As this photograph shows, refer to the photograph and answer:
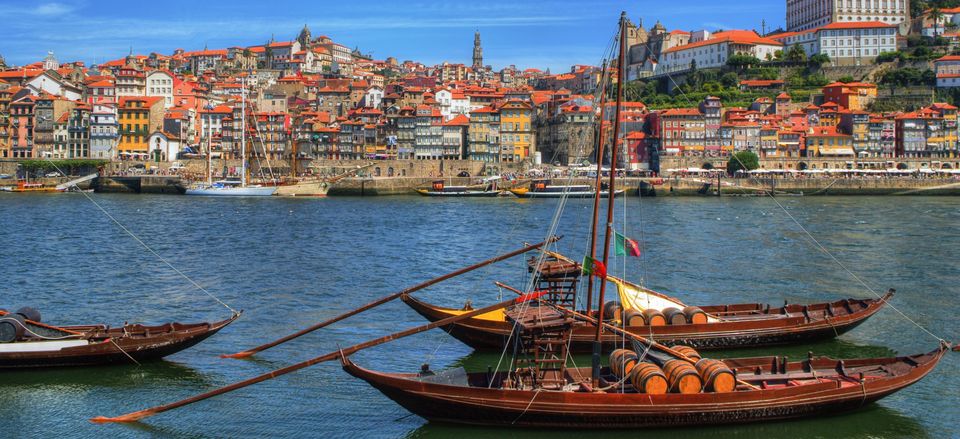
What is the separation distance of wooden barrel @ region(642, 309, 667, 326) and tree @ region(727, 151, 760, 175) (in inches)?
2734

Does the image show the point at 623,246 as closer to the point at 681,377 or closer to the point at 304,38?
the point at 681,377

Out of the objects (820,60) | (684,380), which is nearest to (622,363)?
(684,380)

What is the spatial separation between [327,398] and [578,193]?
59241 mm

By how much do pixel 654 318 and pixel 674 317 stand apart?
0.54 metres

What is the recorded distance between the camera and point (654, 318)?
62.0 feet

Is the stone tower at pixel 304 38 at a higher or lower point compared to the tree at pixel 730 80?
higher

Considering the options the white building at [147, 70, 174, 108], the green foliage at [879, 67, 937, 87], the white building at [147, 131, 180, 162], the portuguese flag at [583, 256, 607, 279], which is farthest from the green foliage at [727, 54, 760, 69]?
the portuguese flag at [583, 256, 607, 279]

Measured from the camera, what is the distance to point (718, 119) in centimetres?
9375

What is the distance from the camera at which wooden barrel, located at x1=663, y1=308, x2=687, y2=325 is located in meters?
19.1

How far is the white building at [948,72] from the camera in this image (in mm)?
105562

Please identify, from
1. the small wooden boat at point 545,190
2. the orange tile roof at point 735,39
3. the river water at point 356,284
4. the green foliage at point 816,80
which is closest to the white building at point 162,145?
the river water at point 356,284

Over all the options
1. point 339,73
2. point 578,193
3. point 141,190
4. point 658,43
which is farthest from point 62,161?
point 658,43

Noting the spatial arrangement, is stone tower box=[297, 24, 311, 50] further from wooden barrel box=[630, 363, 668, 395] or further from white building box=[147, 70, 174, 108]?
wooden barrel box=[630, 363, 668, 395]

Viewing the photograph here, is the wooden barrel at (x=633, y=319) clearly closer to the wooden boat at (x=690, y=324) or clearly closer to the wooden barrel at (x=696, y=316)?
the wooden boat at (x=690, y=324)
